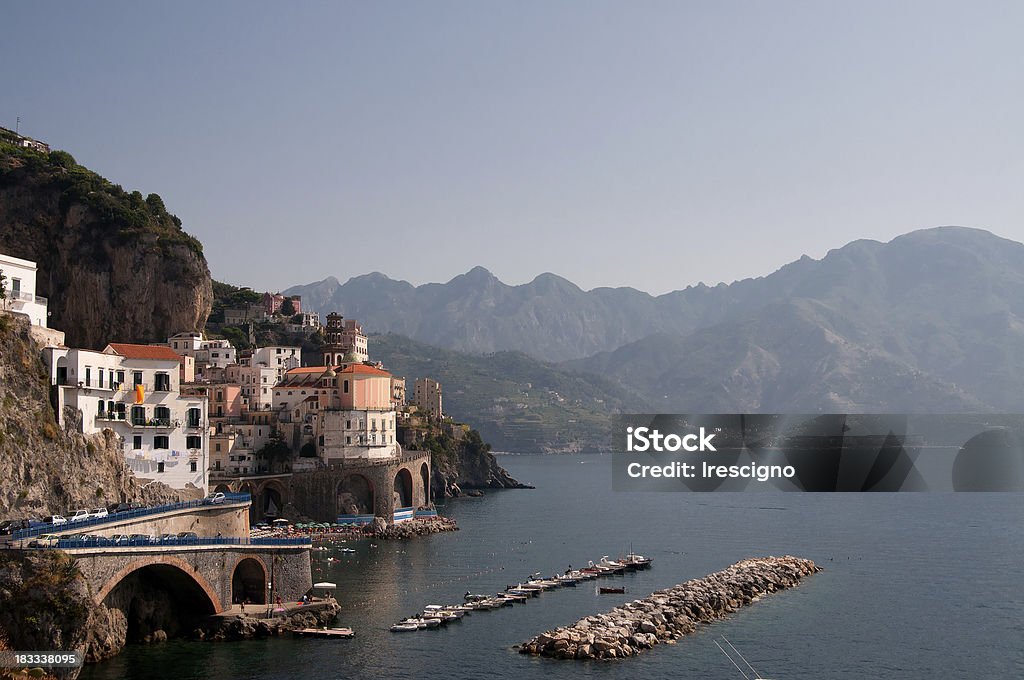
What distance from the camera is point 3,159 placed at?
135 m

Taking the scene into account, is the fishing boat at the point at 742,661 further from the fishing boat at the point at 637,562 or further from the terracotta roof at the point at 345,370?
the terracotta roof at the point at 345,370

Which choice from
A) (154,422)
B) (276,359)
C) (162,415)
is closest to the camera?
(154,422)

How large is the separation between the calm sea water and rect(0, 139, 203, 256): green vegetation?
52954mm

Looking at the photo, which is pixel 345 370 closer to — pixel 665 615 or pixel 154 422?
pixel 154 422

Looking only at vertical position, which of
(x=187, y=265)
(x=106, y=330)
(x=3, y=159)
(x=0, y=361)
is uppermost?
(x=3, y=159)

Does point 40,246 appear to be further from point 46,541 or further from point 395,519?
point 46,541

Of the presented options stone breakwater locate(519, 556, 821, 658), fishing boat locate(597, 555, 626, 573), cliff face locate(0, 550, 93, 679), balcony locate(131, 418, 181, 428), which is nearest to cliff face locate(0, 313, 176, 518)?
balcony locate(131, 418, 181, 428)

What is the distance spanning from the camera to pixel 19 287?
281 ft

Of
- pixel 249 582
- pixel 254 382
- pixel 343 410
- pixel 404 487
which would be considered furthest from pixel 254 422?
pixel 249 582

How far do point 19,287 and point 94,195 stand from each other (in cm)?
5221

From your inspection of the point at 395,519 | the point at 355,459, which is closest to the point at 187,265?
the point at 355,459

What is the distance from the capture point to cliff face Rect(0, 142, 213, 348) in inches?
5177

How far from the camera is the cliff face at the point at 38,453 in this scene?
67625 millimetres

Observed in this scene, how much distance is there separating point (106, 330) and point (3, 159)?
2575 cm
